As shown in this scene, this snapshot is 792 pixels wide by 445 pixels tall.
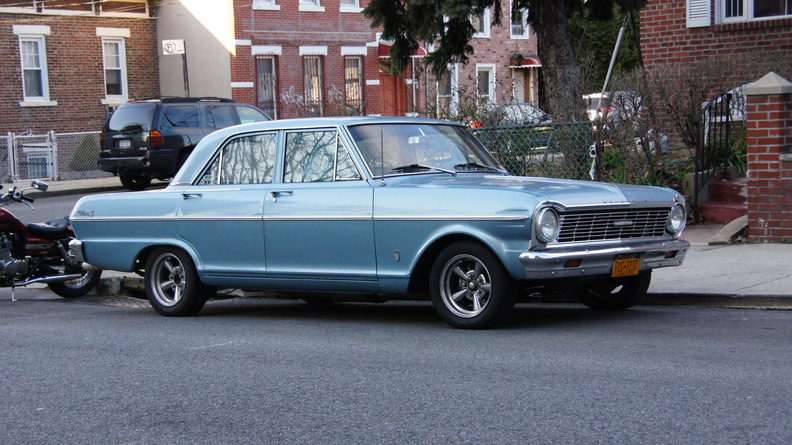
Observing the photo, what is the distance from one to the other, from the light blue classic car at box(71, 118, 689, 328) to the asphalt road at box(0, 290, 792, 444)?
369 mm

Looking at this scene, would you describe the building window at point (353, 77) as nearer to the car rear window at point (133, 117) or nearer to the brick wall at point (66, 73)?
the brick wall at point (66, 73)

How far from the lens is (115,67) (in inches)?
1240

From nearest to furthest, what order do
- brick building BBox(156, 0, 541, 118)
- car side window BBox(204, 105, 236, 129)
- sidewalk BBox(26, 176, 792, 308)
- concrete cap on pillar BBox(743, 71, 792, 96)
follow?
sidewalk BBox(26, 176, 792, 308), concrete cap on pillar BBox(743, 71, 792, 96), car side window BBox(204, 105, 236, 129), brick building BBox(156, 0, 541, 118)

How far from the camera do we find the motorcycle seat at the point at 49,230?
10938 mm

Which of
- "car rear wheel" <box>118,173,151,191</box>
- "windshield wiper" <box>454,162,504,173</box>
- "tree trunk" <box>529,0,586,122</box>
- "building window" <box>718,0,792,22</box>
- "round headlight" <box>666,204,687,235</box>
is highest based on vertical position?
"building window" <box>718,0,792,22</box>

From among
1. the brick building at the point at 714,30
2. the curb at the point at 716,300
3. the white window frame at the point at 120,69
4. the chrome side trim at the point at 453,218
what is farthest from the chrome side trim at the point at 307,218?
the white window frame at the point at 120,69

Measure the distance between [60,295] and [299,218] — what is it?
4.31m

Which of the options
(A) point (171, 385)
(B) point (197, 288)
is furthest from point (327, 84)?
(A) point (171, 385)

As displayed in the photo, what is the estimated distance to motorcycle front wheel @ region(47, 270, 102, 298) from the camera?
36.9 ft

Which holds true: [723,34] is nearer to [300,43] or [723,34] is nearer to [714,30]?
[714,30]

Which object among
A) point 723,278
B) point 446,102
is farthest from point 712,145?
point 723,278

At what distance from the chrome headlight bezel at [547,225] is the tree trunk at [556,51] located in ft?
26.9

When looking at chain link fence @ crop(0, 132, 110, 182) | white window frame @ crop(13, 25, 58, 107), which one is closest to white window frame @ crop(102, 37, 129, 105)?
white window frame @ crop(13, 25, 58, 107)

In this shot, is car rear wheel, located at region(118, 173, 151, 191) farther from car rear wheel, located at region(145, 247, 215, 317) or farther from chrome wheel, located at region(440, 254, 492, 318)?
chrome wheel, located at region(440, 254, 492, 318)
